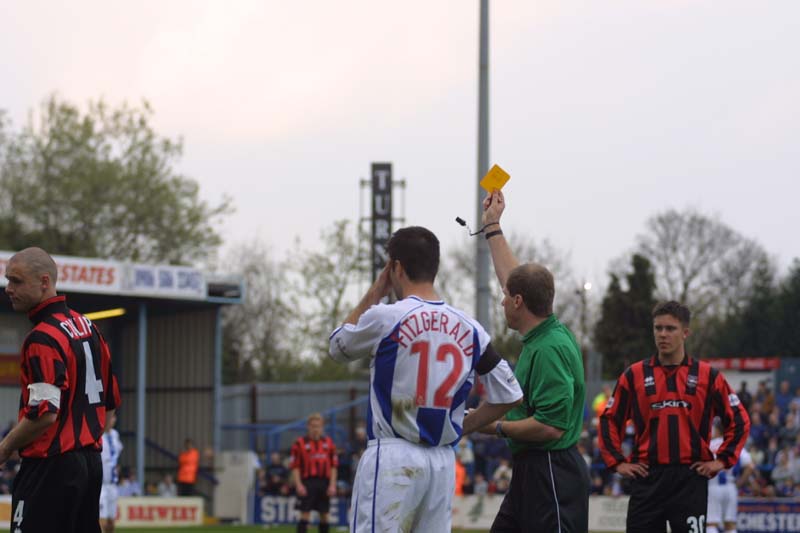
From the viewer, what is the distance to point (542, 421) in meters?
7.89

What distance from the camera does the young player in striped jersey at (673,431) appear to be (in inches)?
366

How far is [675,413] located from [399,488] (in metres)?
3.22

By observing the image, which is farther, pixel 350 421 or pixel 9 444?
pixel 350 421

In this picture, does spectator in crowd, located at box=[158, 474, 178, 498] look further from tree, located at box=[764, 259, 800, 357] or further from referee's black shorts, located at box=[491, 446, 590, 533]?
tree, located at box=[764, 259, 800, 357]

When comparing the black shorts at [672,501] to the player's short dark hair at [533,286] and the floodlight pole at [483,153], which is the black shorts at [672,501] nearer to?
the player's short dark hair at [533,286]

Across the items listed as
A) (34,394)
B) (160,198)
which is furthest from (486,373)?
(160,198)

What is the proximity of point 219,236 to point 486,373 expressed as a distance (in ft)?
165

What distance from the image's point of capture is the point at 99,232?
5459 cm

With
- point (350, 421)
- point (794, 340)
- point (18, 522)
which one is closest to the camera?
point (18, 522)

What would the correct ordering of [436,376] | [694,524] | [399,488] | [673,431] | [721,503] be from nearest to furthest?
[399,488] < [436,376] < [694,524] < [673,431] < [721,503]

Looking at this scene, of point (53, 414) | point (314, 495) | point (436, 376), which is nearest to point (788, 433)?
point (314, 495)

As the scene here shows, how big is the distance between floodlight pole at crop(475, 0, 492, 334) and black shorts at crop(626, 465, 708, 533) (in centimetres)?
1069

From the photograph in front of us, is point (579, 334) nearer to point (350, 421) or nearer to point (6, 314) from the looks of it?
point (350, 421)

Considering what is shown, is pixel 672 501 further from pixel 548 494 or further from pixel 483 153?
pixel 483 153
